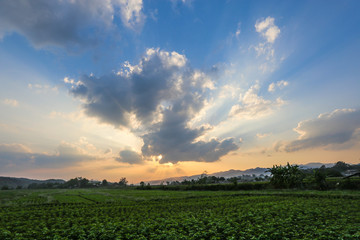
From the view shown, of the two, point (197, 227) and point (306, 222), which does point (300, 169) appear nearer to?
point (306, 222)

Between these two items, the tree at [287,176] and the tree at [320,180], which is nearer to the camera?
the tree at [320,180]

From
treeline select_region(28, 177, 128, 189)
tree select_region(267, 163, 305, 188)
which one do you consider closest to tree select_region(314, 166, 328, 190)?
tree select_region(267, 163, 305, 188)

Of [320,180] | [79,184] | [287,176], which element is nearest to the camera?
[320,180]

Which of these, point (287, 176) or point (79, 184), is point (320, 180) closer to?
point (287, 176)

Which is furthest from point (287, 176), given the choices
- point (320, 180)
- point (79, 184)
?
point (79, 184)

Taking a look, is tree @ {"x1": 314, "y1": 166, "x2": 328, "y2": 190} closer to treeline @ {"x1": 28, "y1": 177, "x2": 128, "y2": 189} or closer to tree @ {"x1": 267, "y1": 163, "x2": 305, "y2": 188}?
tree @ {"x1": 267, "y1": 163, "x2": 305, "y2": 188}

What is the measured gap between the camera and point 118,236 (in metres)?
12.9

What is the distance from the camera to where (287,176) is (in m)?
54.4

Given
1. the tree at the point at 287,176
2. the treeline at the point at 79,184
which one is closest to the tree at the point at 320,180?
the tree at the point at 287,176

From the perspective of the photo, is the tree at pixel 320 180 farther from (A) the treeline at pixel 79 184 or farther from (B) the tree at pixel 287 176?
(A) the treeline at pixel 79 184

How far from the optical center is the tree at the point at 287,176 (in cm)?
5256

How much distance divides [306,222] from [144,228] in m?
12.9

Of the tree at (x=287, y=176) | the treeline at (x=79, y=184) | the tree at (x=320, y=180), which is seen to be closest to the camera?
the tree at (x=320, y=180)

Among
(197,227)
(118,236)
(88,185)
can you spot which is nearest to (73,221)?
(118,236)
